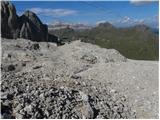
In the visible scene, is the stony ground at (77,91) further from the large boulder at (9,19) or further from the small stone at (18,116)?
the large boulder at (9,19)

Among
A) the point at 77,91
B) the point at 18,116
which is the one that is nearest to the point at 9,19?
the point at 77,91

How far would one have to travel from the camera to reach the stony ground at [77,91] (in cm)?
1106

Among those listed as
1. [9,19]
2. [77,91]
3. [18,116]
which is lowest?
[18,116]

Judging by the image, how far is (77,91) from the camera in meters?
13.3

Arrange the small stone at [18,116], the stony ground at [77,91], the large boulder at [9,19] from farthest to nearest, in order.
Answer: the large boulder at [9,19]
the stony ground at [77,91]
the small stone at [18,116]

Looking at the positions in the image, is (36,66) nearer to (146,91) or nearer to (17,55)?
(17,55)

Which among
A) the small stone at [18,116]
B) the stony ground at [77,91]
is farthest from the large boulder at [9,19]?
the small stone at [18,116]

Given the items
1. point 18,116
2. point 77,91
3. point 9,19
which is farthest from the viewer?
point 9,19

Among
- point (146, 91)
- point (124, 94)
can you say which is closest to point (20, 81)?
point (124, 94)

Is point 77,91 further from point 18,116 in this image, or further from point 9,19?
point 9,19

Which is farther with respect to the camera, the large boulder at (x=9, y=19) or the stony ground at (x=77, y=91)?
the large boulder at (x=9, y=19)

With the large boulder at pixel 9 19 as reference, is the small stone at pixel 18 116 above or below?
below

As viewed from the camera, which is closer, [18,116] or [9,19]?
[18,116]

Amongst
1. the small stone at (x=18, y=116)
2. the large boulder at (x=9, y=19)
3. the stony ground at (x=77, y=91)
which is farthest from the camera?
the large boulder at (x=9, y=19)
